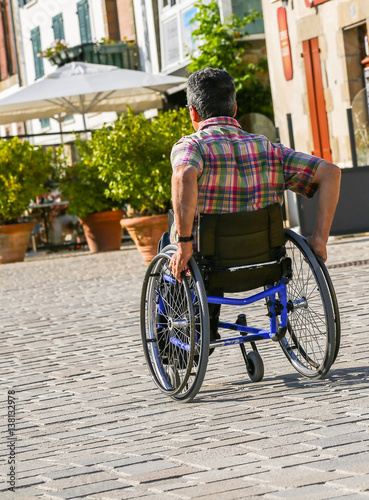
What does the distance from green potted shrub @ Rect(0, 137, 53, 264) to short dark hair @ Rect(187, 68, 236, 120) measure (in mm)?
13733

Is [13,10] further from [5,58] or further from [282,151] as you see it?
[282,151]

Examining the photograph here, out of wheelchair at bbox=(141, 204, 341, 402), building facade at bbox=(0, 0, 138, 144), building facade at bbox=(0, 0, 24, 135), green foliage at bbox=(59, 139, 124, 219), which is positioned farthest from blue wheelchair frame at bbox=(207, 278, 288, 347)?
building facade at bbox=(0, 0, 24, 135)

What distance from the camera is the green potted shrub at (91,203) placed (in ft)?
61.4

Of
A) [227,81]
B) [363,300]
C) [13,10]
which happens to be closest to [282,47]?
[363,300]

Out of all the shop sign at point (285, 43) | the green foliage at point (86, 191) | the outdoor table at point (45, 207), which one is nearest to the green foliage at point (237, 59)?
the shop sign at point (285, 43)

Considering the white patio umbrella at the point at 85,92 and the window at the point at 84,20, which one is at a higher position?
the window at the point at 84,20

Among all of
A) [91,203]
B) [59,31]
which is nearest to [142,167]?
[91,203]

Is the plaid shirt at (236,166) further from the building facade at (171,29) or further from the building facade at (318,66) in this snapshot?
the building facade at (171,29)

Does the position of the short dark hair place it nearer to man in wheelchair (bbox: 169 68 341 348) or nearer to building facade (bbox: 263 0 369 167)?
man in wheelchair (bbox: 169 68 341 348)

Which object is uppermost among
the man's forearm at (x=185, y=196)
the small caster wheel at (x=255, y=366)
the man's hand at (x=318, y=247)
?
the man's forearm at (x=185, y=196)

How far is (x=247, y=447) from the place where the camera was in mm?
4113

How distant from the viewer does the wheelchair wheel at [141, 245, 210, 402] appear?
196 inches

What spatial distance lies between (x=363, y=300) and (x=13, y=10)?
1267 inches

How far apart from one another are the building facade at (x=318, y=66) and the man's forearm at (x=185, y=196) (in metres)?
12.3
